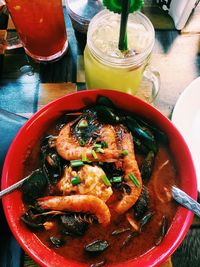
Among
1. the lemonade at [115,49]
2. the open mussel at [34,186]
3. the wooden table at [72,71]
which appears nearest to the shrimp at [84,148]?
A: the open mussel at [34,186]

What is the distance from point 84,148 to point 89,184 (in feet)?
0.43

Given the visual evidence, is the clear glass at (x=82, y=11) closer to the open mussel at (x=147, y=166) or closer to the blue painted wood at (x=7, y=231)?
the blue painted wood at (x=7, y=231)

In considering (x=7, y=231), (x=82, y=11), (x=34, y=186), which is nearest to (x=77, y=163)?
(x=34, y=186)

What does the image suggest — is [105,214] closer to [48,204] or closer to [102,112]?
[48,204]

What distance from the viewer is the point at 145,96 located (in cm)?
156

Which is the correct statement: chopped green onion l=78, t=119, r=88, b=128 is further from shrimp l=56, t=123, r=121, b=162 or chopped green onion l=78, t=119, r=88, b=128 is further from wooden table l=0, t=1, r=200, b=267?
wooden table l=0, t=1, r=200, b=267

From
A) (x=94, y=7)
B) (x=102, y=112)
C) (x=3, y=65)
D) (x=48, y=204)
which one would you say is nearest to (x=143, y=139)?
(x=102, y=112)

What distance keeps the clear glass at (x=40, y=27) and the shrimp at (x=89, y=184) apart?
2.13ft

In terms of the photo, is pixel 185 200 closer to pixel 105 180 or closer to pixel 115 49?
pixel 105 180

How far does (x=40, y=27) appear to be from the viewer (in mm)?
1458

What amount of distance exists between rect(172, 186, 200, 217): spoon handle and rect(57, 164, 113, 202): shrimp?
0.22 meters

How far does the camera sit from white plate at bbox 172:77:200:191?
1.39 m

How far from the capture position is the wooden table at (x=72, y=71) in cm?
153

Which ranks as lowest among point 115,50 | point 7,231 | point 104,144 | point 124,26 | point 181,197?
point 7,231
